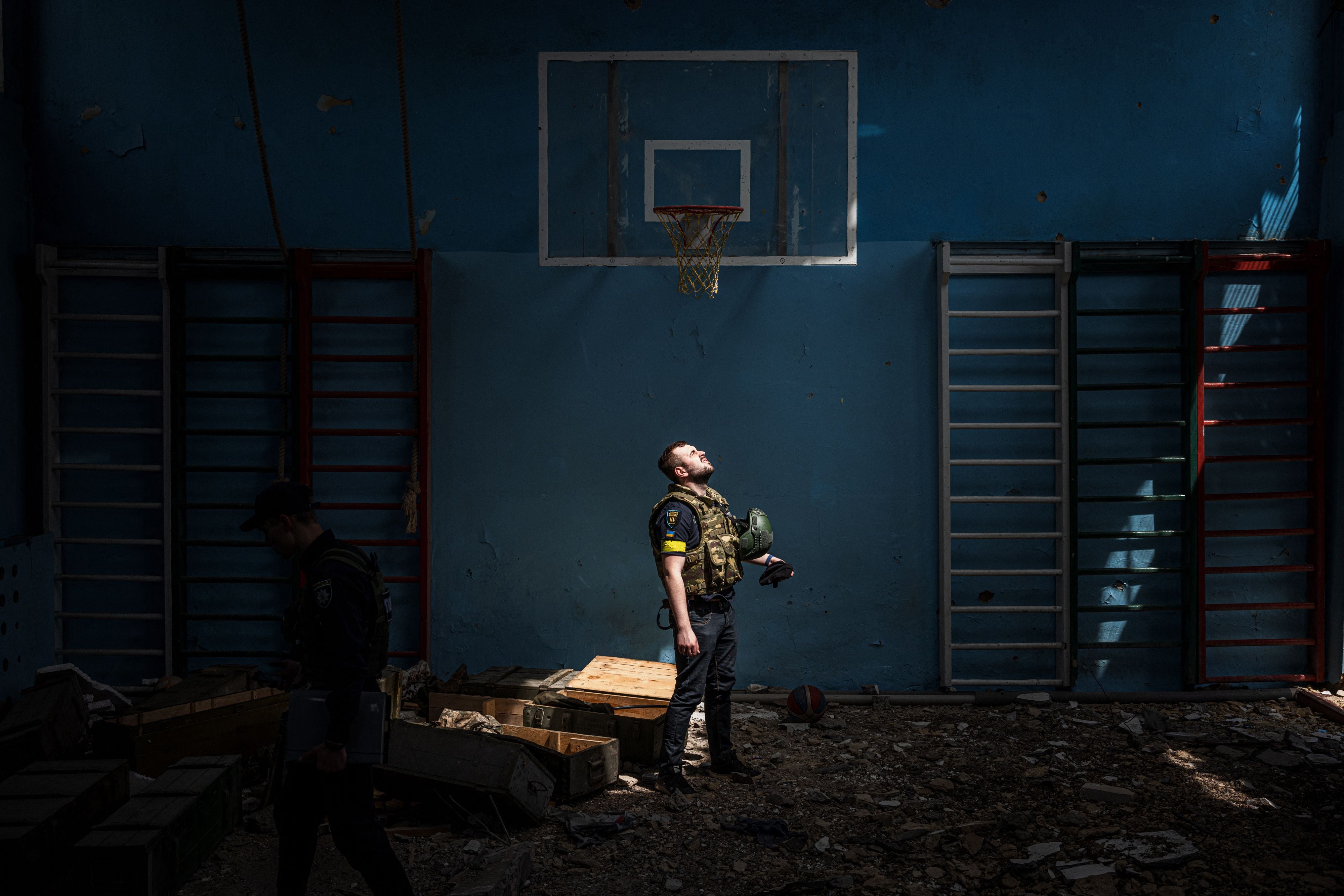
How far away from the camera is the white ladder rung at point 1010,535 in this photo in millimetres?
5609

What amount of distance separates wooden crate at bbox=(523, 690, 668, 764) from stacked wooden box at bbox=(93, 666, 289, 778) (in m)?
1.28

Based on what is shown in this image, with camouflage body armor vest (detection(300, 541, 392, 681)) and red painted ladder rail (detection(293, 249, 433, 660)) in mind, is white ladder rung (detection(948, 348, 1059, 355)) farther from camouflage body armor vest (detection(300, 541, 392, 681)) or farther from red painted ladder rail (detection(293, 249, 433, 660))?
camouflage body armor vest (detection(300, 541, 392, 681))

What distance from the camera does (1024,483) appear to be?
5746mm

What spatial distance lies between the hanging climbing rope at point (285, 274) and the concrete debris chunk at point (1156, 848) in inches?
181

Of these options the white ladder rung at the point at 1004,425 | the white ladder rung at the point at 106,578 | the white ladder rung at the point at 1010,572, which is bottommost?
the white ladder rung at the point at 106,578

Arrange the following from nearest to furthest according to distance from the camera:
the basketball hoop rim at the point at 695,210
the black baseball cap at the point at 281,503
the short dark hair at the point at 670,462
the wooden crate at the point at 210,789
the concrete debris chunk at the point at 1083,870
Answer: the black baseball cap at the point at 281,503 < the concrete debris chunk at the point at 1083,870 < the wooden crate at the point at 210,789 < the short dark hair at the point at 670,462 < the basketball hoop rim at the point at 695,210

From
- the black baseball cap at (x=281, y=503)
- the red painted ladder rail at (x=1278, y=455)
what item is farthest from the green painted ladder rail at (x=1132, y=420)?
the black baseball cap at (x=281, y=503)

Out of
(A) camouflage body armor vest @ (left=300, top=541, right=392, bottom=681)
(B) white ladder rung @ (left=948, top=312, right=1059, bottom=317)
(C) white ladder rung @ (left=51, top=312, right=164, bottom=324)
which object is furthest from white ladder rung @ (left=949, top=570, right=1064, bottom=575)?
(C) white ladder rung @ (left=51, top=312, right=164, bottom=324)

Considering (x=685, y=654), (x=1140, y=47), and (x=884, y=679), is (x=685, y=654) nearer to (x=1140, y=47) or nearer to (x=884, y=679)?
(x=884, y=679)

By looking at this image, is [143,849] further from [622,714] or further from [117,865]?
[622,714]

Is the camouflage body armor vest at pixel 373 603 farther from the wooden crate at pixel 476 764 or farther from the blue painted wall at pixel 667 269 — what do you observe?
the blue painted wall at pixel 667 269

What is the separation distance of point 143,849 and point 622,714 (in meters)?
2.20

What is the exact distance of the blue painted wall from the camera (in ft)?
18.7

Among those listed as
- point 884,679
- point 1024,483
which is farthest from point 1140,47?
point 884,679
